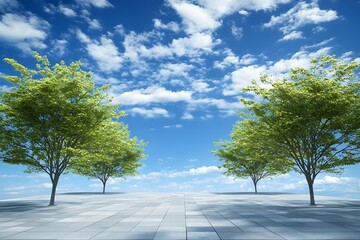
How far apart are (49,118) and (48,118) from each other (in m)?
0.14

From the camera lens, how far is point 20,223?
14.3 metres

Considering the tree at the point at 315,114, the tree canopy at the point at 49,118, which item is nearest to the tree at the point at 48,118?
the tree canopy at the point at 49,118

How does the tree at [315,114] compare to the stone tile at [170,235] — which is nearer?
the stone tile at [170,235]

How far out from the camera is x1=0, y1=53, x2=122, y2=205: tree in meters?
24.4

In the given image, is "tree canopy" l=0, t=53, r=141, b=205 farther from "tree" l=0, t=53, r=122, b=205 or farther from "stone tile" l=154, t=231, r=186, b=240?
"stone tile" l=154, t=231, r=186, b=240

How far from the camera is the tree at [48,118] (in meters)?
24.4

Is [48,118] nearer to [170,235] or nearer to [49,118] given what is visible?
[49,118]

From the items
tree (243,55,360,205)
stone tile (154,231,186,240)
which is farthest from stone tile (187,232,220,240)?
tree (243,55,360,205)

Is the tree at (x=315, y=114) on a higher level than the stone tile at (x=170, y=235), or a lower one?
higher

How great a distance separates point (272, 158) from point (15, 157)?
23103mm

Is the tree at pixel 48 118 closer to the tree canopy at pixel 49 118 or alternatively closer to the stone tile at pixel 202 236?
the tree canopy at pixel 49 118

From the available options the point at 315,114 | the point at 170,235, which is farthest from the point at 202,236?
the point at 315,114

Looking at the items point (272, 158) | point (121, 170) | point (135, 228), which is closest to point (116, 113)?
point (272, 158)

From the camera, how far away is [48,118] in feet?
82.5
